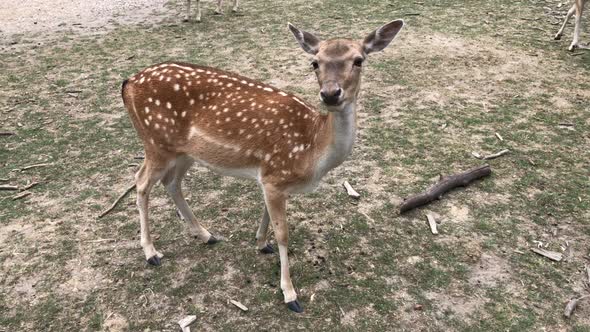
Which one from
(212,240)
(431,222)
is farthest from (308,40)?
(431,222)

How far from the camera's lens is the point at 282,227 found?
3.64m

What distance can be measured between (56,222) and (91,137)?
1.69m

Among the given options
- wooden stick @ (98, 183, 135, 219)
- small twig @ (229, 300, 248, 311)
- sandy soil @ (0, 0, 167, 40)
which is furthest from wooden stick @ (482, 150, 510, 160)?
sandy soil @ (0, 0, 167, 40)

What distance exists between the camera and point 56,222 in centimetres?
446

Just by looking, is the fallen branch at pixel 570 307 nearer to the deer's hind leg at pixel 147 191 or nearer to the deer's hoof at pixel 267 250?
the deer's hoof at pixel 267 250

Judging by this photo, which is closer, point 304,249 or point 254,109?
point 254,109

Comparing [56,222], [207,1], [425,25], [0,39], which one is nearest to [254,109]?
[56,222]

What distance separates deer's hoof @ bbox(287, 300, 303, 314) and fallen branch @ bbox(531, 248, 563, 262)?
202 cm

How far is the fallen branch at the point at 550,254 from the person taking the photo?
13.0 feet

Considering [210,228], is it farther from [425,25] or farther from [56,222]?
[425,25]

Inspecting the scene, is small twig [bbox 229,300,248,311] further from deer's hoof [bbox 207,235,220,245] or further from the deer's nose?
the deer's nose

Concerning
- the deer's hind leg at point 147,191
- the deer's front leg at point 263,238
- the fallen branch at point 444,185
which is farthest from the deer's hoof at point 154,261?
the fallen branch at point 444,185

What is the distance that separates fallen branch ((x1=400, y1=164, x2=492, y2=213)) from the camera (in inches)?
179

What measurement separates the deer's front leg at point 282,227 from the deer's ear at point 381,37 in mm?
1230
